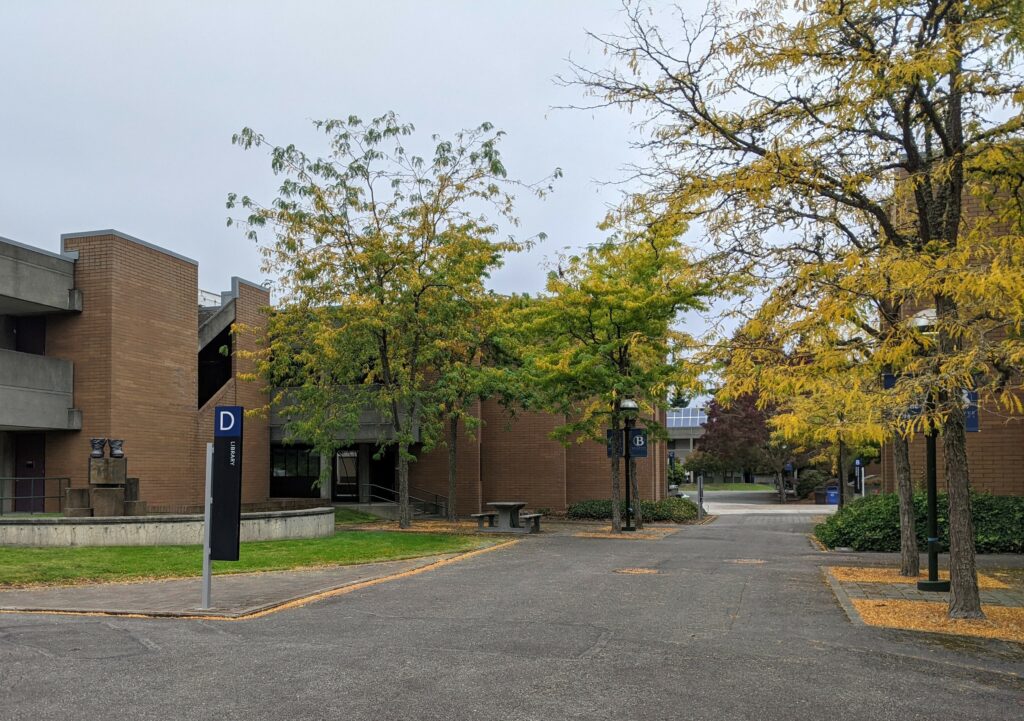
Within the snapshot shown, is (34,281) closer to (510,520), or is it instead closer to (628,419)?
(510,520)

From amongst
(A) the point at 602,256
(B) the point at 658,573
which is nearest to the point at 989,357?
(B) the point at 658,573

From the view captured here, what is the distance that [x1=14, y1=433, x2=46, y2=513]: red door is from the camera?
1025 inches

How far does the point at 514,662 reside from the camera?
310 inches

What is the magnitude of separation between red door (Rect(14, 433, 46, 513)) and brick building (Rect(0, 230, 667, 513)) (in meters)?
0.04

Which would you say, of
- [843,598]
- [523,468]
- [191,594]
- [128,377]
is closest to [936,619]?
[843,598]

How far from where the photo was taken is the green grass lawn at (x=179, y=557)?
14.1 metres

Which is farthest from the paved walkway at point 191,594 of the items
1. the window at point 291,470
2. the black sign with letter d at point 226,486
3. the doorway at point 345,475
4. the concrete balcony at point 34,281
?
the doorway at point 345,475

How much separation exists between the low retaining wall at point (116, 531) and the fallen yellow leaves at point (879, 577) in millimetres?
11977

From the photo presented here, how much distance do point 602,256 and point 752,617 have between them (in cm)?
1476

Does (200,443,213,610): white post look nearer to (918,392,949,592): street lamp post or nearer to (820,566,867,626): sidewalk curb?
(820,566,867,626): sidewalk curb

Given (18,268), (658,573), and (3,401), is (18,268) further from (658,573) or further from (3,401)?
(658,573)

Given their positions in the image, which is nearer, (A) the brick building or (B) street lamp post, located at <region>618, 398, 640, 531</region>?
(B) street lamp post, located at <region>618, 398, 640, 531</region>

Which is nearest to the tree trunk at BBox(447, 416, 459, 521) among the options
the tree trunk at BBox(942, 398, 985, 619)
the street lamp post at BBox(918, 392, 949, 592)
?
the street lamp post at BBox(918, 392, 949, 592)

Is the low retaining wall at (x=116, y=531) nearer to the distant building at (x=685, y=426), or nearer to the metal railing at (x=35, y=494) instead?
the metal railing at (x=35, y=494)
